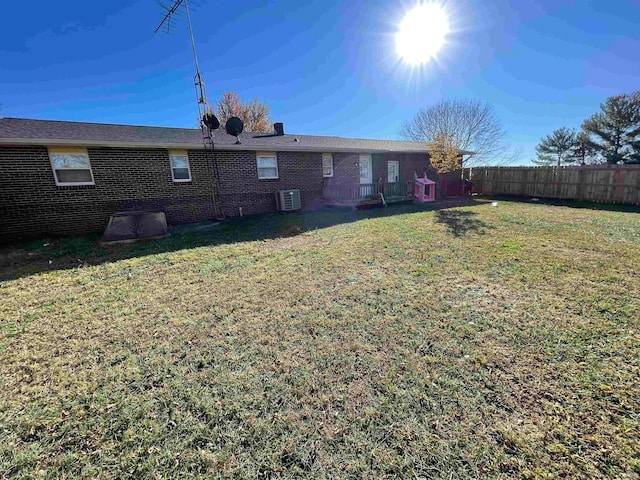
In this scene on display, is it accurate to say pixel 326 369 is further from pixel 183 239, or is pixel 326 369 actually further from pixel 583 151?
pixel 583 151

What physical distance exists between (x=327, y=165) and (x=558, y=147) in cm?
3285

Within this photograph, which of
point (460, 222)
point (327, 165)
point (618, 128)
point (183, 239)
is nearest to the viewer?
point (183, 239)

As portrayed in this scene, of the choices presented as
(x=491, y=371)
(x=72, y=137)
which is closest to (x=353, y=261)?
(x=491, y=371)

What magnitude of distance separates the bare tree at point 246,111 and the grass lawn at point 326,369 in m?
26.5

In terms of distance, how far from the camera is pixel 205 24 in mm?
8469

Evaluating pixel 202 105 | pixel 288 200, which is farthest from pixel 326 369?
pixel 202 105

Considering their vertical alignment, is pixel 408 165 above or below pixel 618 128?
below

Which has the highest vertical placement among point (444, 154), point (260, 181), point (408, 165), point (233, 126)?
point (233, 126)

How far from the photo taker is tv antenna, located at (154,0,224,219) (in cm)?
730

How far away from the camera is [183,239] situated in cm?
718

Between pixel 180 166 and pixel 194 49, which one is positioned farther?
pixel 180 166

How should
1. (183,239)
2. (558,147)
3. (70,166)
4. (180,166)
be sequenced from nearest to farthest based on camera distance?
(183,239) < (70,166) < (180,166) < (558,147)

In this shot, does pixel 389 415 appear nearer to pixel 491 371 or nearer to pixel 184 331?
pixel 491 371

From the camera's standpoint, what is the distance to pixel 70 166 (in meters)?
7.72
